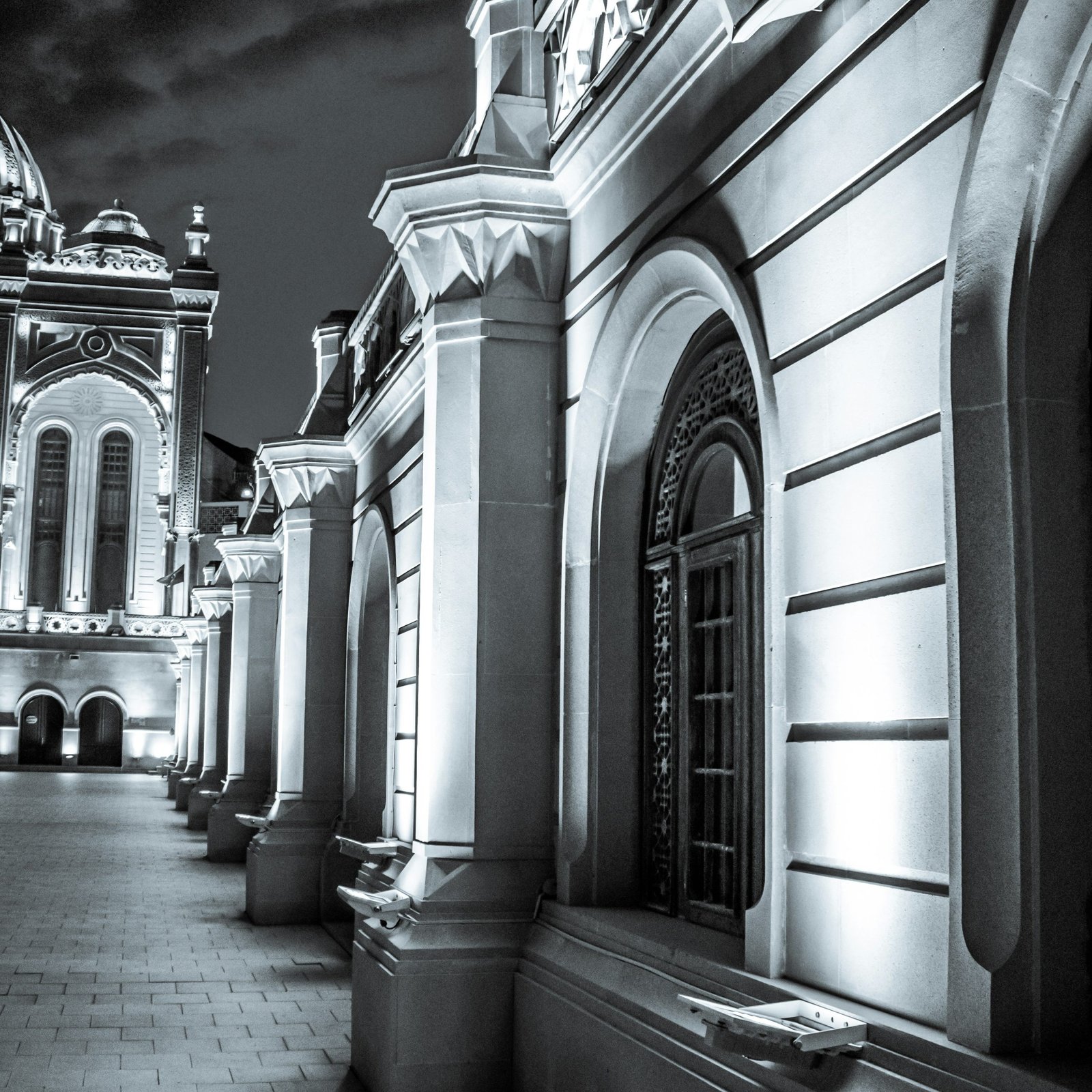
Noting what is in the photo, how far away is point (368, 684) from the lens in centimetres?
1273

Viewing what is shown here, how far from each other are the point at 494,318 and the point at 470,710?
192 cm

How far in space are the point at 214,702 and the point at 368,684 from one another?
13.3 meters

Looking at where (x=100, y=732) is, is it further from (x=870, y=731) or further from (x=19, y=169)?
(x=870, y=731)

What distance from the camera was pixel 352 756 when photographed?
12.7 metres

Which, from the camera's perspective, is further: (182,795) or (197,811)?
(182,795)

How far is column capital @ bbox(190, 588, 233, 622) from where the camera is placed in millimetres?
24734

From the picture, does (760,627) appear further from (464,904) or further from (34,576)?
(34,576)

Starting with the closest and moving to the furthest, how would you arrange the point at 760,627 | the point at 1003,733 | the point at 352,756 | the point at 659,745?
the point at 1003,733 → the point at 760,627 → the point at 659,745 → the point at 352,756

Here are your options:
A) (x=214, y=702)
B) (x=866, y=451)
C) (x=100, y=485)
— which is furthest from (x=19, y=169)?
(x=866, y=451)

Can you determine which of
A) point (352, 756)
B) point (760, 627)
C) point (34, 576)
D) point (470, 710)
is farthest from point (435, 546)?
point (34, 576)

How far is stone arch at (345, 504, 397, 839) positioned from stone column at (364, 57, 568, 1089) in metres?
5.00

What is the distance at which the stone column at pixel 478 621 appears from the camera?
21.5 feet

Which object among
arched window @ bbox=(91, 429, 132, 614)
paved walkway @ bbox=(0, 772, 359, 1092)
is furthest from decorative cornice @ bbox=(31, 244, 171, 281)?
paved walkway @ bbox=(0, 772, 359, 1092)

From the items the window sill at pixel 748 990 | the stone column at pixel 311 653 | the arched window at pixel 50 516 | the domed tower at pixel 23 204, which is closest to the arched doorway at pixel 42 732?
the arched window at pixel 50 516
